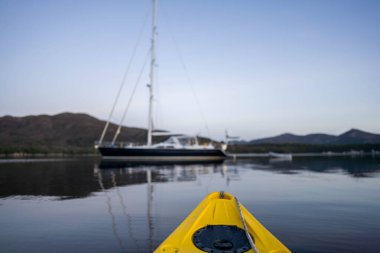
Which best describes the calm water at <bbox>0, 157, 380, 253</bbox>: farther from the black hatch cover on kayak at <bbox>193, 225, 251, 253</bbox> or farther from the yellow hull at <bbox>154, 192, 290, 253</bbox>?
the black hatch cover on kayak at <bbox>193, 225, 251, 253</bbox>

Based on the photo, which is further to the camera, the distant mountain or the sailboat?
the distant mountain

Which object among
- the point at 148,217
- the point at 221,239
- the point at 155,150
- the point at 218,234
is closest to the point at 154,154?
the point at 155,150

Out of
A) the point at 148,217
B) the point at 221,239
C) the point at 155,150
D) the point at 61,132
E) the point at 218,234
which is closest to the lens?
the point at 221,239

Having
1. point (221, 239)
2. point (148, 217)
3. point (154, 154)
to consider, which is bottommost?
point (148, 217)

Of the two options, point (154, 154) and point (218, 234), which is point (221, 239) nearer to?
point (218, 234)

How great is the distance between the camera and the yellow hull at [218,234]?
415cm

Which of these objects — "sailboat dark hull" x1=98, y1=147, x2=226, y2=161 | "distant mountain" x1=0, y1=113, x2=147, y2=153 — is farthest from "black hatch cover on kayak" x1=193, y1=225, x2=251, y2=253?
"distant mountain" x1=0, y1=113, x2=147, y2=153

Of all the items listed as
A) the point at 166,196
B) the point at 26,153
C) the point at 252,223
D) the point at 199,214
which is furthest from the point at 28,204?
the point at 26,153

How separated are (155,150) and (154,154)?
73 centimetres

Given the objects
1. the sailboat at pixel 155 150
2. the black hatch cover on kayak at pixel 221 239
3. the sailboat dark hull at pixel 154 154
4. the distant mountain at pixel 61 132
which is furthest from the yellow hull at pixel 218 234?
the distant mountain at pixel 61 132

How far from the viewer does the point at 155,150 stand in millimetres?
42719

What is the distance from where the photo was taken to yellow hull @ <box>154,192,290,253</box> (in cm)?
415

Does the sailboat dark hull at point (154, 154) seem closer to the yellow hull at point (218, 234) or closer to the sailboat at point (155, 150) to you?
the sailboat at point (155, 150)

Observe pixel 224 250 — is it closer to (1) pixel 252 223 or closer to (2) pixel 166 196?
(1) pixel 252 223
